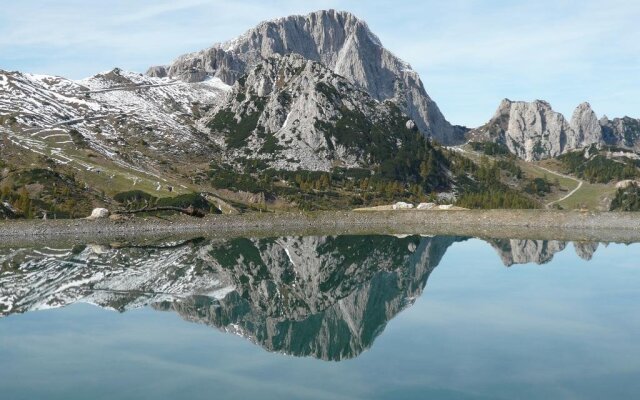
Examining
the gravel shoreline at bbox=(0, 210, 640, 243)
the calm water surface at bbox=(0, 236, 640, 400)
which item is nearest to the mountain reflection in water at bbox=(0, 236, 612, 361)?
the calm water surface at bbox=(0, 236, 640, 400)

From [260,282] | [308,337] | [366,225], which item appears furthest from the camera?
[366,225]

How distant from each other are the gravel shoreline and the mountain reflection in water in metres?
17.9

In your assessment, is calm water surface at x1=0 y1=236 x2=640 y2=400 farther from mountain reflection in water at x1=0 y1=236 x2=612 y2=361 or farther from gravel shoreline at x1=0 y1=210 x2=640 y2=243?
gravel shoreline at x1=0 y1=210 x2=640 y2=243

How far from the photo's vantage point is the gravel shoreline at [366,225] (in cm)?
9219

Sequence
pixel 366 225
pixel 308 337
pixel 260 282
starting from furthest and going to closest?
pixel 366 225
pixel 260 282
pixel 308 337

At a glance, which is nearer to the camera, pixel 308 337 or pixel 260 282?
pixel 308 337

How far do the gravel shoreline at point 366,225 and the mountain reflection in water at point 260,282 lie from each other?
17.9 metres

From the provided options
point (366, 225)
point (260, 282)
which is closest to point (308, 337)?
point (260, 282)

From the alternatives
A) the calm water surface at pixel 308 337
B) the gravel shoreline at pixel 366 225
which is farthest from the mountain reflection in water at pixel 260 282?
the gravel shoreline at pixel 366 225

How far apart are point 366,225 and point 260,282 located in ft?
217

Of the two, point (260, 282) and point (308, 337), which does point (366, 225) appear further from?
point (308, 337)

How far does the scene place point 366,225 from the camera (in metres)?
115

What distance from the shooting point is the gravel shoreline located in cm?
9219

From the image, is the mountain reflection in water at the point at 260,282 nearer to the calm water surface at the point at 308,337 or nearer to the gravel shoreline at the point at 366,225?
the calm water surface at the point at 308,337
